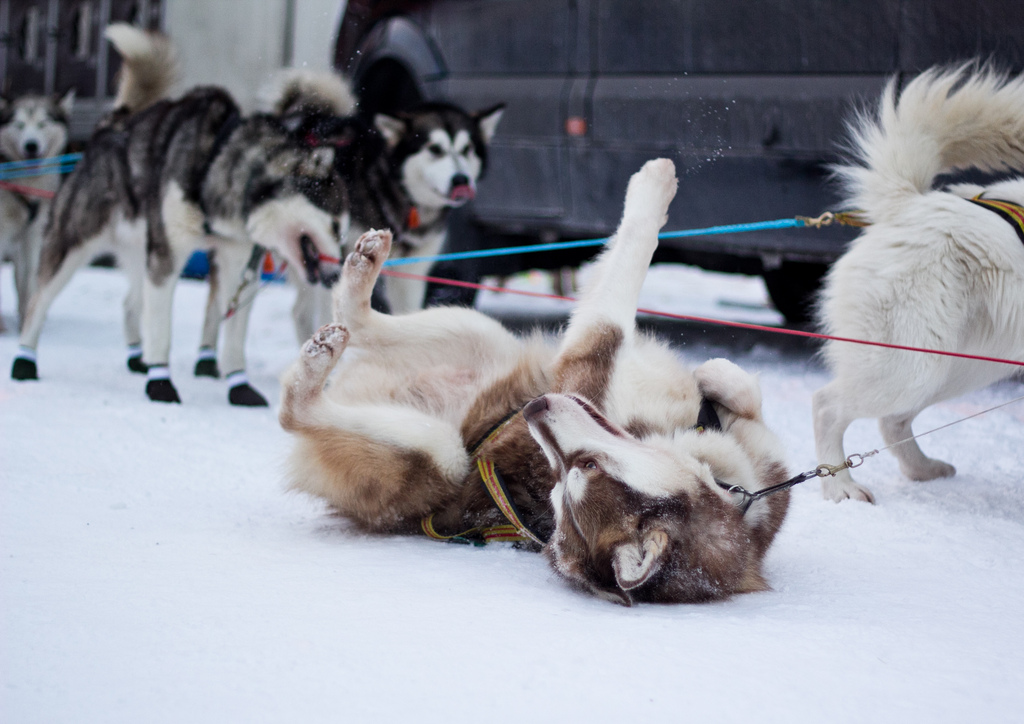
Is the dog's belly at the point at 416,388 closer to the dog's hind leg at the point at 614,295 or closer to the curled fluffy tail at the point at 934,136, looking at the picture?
the dog's hind leg at the point at 614,295

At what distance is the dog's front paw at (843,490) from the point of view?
2.80m

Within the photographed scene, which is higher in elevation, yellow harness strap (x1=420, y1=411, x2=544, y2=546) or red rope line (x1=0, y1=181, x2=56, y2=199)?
red rope line (x1=0, y1=181, x2=56, y2=199)

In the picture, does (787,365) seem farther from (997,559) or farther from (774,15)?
(997,559)

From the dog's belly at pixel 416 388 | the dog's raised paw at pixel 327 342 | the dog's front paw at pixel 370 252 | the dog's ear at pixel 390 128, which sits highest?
the dog's ear at pixel 390 128

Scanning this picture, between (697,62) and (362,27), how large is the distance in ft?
9.04

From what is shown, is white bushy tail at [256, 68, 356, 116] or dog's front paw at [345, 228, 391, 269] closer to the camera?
dog's front paw at [345, 228, 391, 269]

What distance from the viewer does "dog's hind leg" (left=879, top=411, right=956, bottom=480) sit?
9.99 feet

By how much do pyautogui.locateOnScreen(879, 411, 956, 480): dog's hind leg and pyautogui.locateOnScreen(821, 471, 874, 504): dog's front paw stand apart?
1.02 ft

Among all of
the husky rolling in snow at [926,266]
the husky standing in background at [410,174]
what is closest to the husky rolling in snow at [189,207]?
the husky standing in background at [410,174]

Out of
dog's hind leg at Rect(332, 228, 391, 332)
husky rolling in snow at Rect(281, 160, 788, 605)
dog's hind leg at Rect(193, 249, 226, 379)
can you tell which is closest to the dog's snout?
husky rolling in snow at Rect(281, 160, 788, 605)

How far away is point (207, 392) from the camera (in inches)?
178

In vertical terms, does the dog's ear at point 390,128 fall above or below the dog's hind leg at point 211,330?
above

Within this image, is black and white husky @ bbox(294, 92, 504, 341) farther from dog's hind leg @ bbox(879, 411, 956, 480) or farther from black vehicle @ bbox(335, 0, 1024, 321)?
dog's hind leg @ bbox(879, 411, 956, 480)

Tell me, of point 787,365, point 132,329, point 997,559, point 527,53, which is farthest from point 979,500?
point 132,329
